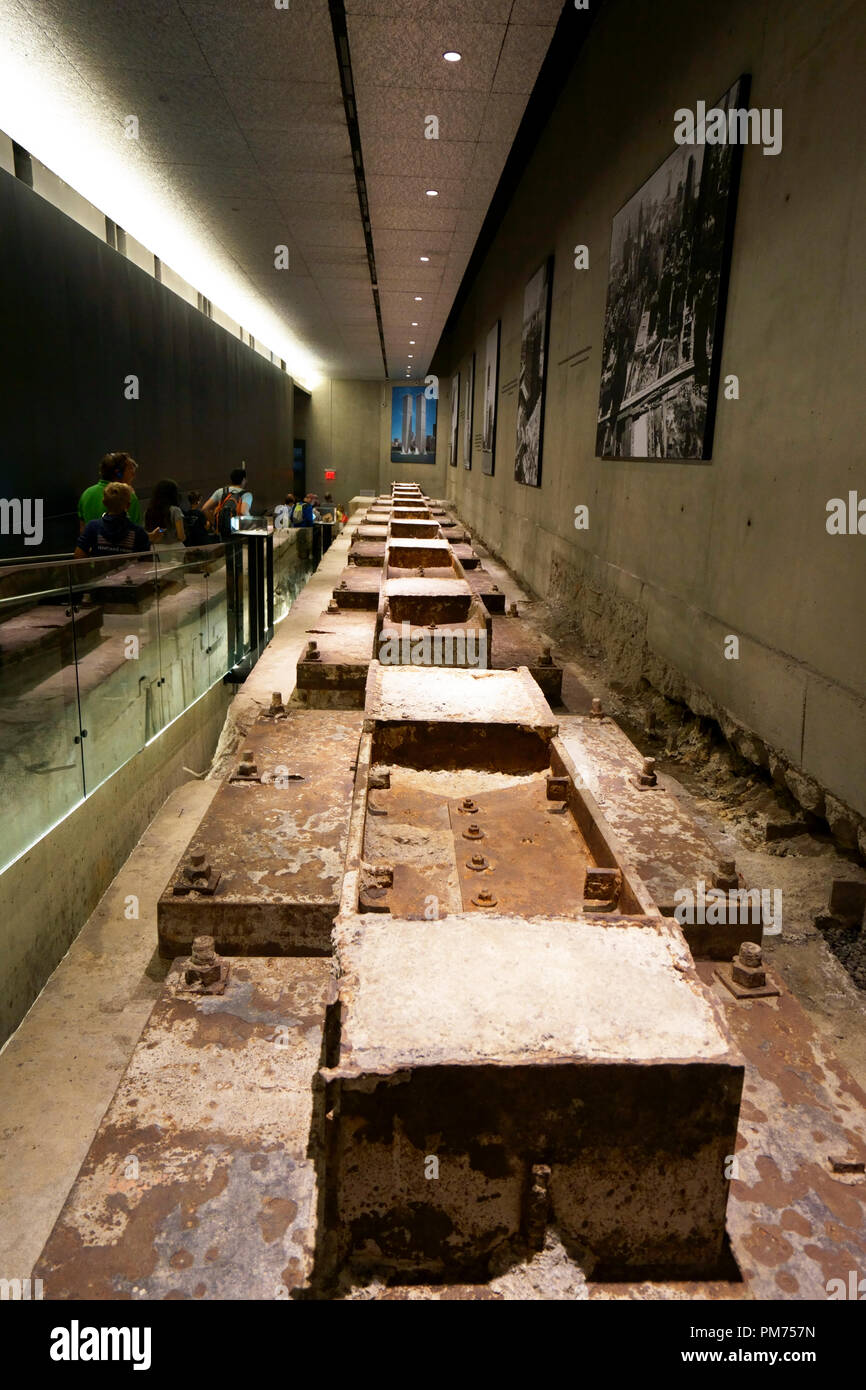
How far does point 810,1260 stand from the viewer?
54.2 inches

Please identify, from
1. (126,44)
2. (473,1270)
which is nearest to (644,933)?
(473,1270)

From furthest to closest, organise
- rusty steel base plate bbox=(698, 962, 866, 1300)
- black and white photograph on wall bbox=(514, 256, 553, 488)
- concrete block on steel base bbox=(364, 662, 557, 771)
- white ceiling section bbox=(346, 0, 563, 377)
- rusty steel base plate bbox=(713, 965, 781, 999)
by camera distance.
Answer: black and white photograph on wall bbox=(514, 256, 553, 488)
white ceiling section bbox=(346, 0, 563, 377)
concrete block on steel base bbox=(364, 662, 557, 771)
rusty steel base plate bbox=(713, 965, 781, 999)
rusty steel base plate bbox=(698, 962, 866, 1300)

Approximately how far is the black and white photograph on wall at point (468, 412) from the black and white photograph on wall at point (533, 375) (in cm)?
824

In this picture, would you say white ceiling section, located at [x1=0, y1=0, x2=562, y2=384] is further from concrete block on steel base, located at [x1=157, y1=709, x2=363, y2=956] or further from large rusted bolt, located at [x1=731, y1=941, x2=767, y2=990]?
large rusted bolt, located at [x1=731, y1=941, x2=767, y2=990]

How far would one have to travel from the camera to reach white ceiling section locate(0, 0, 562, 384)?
6008 mm

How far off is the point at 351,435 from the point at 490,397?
727 inches

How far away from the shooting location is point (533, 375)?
10.9m

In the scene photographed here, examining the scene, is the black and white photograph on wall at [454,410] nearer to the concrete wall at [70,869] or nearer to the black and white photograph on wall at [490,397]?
the black and white photograph on wall at [490,397]

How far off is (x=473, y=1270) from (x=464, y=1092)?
0.29m

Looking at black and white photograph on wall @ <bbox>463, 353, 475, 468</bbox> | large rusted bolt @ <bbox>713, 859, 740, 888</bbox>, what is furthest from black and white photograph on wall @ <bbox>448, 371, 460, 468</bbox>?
large rusted bolt @ <bbox>713, 859, 740, 888</bbox>

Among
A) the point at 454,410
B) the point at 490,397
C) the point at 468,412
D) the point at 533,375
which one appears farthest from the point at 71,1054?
the point at 454,410

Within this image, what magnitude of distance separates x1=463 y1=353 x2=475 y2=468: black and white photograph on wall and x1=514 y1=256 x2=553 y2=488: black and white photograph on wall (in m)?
8.24

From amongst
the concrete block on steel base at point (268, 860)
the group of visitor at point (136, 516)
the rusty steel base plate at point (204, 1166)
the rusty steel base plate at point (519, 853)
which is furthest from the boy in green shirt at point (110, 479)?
the rusty steel base plate at point (204, 1166)

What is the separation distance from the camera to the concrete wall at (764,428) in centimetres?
329
